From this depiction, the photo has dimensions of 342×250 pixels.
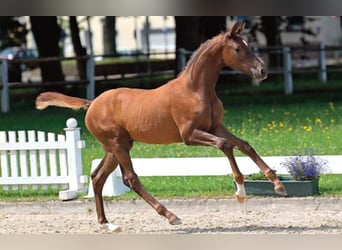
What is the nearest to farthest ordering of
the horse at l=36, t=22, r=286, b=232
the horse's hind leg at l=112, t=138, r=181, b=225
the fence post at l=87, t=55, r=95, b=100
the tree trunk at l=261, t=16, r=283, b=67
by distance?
the horse at l=36, t=22, r=286, b=232 → the horse's hind leg at l=112, t=138, r=181, b=225 → the fence post at l=87, t=55, r=95, b=100 → the tree trunk at l=261, t=16, r=283, b=67

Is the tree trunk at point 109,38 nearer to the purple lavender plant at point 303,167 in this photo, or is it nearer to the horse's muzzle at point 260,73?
the purple lavender plant at point 303,167

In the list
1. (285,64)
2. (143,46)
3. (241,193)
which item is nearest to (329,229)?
(241,193)

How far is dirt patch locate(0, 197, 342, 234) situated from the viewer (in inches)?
338

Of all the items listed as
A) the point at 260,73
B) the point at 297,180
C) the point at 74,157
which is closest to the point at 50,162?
the point at 74,157

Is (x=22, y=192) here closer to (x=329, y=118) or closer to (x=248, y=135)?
(x=248, y=135)

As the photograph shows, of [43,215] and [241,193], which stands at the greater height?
[241,193]

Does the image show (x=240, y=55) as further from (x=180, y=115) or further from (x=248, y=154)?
(x=248, y=154)

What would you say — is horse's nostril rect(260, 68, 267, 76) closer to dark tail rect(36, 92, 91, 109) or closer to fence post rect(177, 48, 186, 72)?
dark tail rect(36, 92, 91, 109)

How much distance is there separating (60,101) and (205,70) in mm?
1463

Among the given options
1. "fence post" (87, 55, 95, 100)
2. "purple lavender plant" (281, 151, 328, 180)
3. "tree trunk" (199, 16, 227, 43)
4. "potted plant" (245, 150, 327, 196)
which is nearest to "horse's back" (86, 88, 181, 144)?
"potted plant" (245, 150, 327, 196)

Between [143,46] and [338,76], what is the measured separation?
19.8 meters

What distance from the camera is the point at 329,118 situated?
16.0m

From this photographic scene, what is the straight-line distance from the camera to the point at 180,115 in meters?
8.09

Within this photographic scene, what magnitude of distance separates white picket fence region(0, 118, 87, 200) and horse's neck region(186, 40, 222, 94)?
2.39 m
